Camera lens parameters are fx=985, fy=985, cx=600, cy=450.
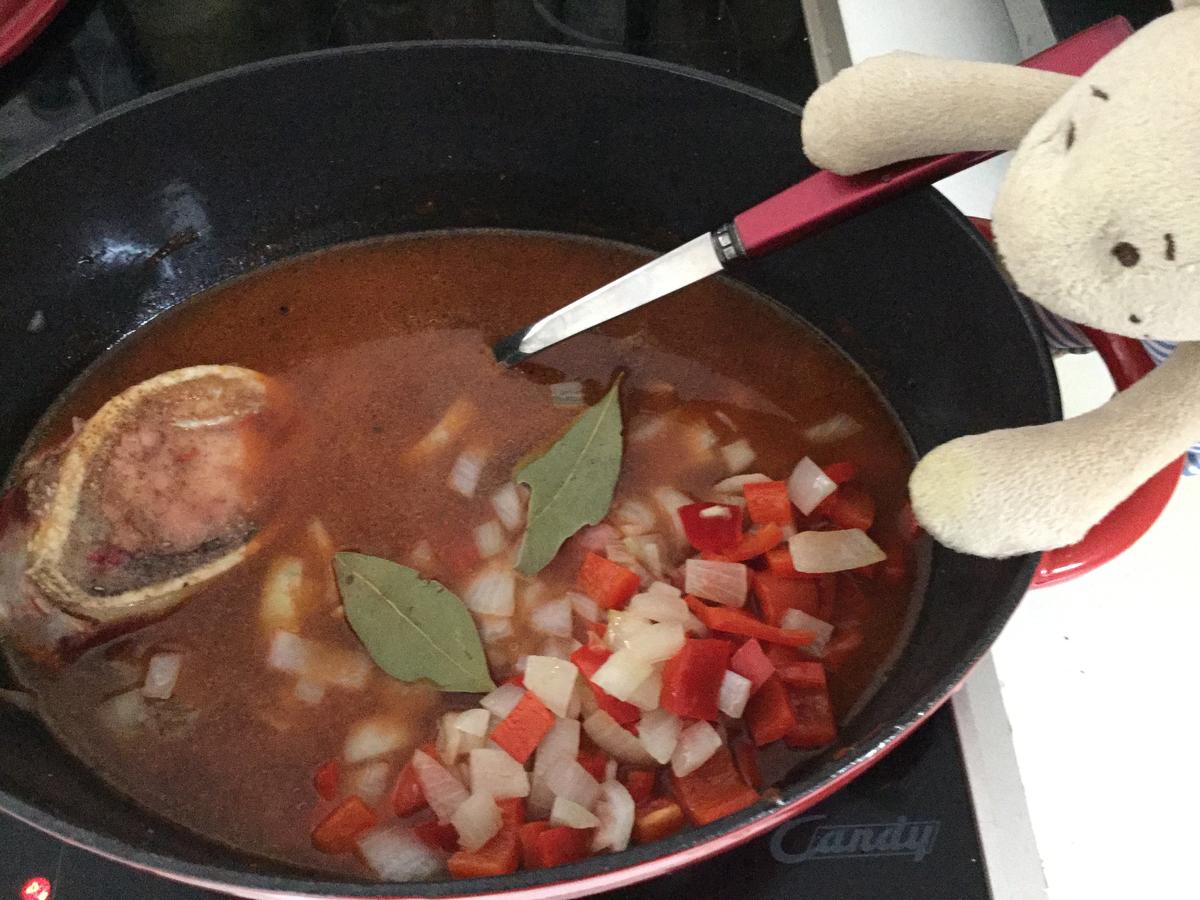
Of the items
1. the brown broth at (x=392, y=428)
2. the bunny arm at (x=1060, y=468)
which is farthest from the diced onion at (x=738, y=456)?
the bunny arm at (x=1060, y=468)

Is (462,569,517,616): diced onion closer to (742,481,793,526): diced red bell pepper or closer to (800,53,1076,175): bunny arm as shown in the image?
(742,481,793,526): diced red bell pepper

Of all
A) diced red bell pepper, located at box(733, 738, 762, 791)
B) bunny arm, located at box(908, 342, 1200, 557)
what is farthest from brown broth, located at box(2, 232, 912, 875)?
bunny arm, located at box(908, 342, 1200, 557)

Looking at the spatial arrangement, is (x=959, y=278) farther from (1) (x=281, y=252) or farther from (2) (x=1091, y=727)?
(1) (x=281, y=252)

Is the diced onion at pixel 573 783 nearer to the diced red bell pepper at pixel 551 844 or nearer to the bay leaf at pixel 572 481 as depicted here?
the diced red bell pepper at pixel 551 844

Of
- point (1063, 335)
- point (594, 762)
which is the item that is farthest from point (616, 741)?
point (1063, 335)

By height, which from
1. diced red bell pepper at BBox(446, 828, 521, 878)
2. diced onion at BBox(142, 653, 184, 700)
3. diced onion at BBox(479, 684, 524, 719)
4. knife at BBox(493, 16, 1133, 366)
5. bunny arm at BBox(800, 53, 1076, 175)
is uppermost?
bunny arm at BBox(800, 53, 1076, 175)

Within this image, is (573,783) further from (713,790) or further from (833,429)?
(833,429)

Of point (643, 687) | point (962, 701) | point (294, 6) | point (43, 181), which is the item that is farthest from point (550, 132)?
point (962, 701)
